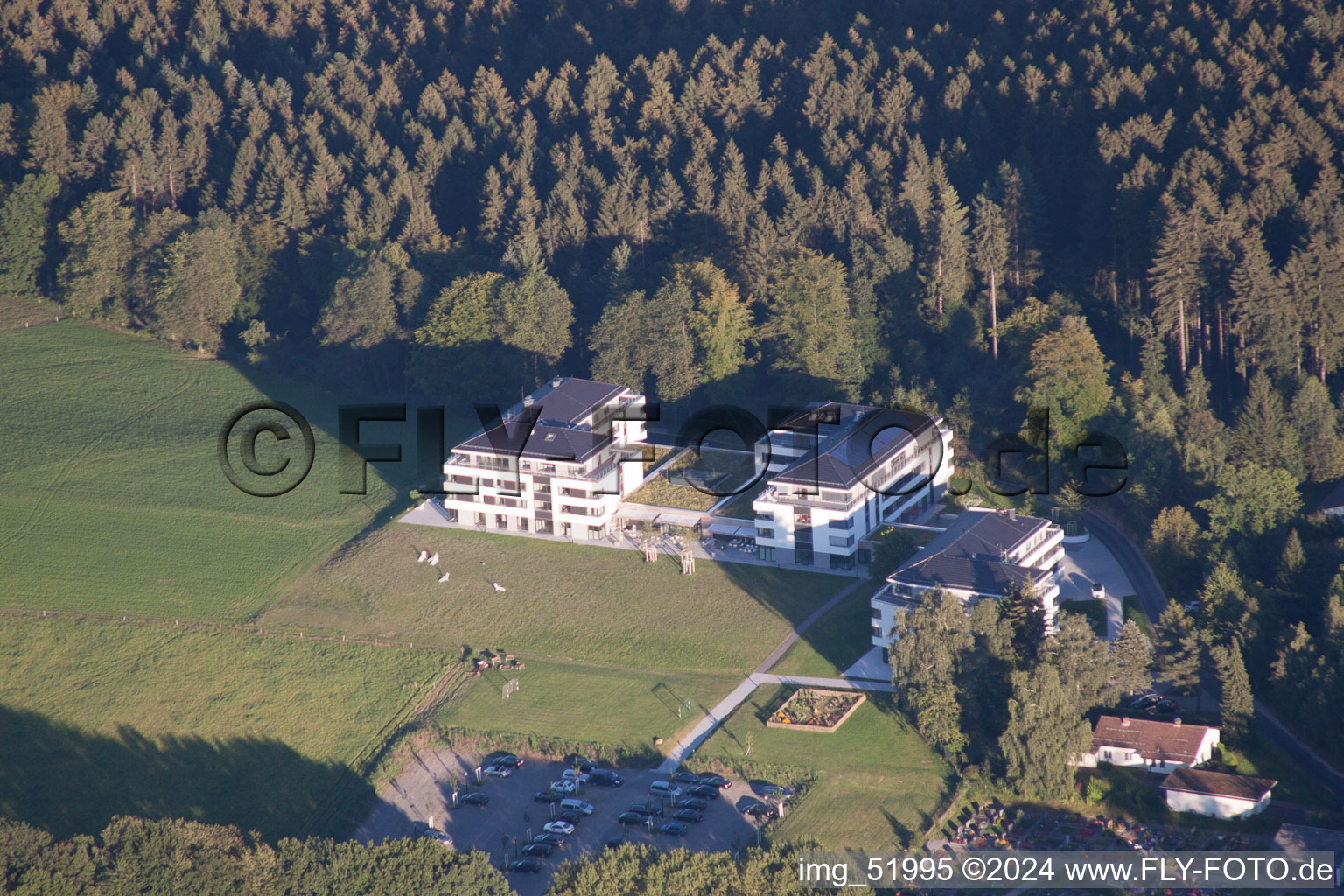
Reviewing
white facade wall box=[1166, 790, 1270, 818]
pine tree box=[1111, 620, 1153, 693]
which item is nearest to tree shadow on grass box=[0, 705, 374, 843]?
pine tree box=[1111, 620, 1153, 693]

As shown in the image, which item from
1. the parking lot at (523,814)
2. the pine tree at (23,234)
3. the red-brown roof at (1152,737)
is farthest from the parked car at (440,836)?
the pine tree at (23,234)

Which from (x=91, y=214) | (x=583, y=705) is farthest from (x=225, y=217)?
(x=583, y=705)

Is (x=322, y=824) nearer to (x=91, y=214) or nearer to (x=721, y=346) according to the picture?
(x=721, y=346)

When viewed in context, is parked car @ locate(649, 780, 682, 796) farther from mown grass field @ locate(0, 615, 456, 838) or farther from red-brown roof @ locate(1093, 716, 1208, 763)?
red-brown roof @ locate(1093, 716, 1208, 763)

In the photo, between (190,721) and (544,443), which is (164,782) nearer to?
(190,721)

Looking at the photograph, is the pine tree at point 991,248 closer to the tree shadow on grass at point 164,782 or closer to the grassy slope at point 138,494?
the grassy slope at point 138,494
